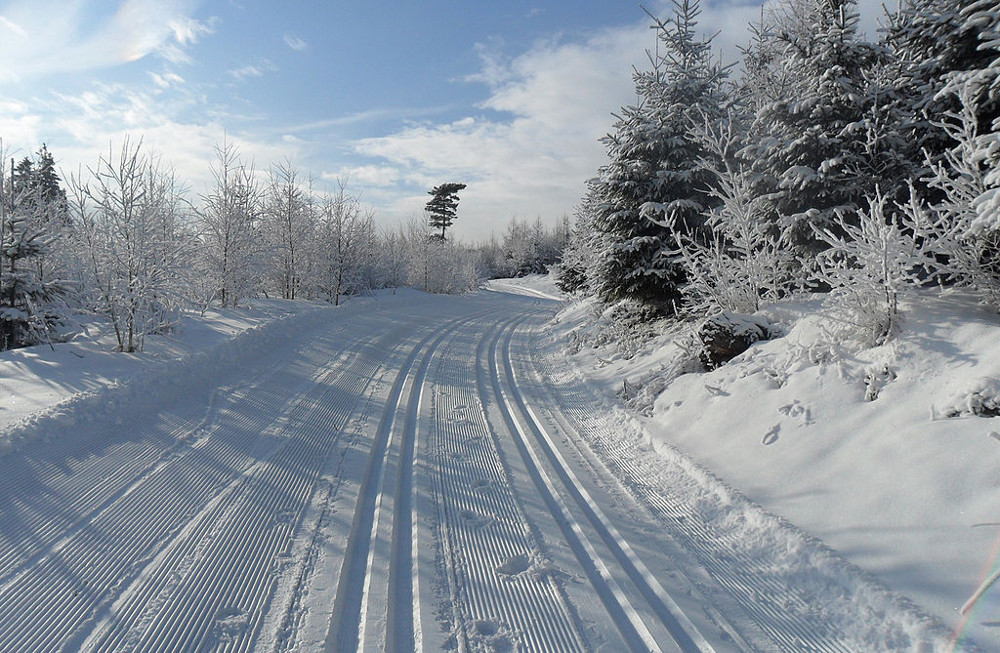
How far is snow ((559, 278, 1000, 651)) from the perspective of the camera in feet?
10.8

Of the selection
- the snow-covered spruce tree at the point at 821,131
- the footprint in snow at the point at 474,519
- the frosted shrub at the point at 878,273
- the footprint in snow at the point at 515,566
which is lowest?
the footprint in snow at the point at 515,566

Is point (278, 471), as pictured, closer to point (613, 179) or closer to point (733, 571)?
A: point (733, 571)

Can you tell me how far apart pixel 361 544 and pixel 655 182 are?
9967 mm

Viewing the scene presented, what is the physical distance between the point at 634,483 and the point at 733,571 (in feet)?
5.17

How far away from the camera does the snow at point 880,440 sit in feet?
10.8

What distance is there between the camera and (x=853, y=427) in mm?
4879

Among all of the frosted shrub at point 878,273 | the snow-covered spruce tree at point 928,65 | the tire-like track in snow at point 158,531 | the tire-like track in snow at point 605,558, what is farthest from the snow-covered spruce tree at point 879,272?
the tire-like track in snow at point 158,531

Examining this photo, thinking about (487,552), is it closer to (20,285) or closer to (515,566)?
(515,566)

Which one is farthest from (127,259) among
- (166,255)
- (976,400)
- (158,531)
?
(976,400)

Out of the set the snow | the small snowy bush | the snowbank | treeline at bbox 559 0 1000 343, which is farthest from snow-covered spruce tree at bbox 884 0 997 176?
the snowbank

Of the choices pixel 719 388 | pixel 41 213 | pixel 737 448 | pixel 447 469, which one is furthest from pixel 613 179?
pixel 41 213

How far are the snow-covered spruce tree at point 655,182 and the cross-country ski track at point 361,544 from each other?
5.32 meters

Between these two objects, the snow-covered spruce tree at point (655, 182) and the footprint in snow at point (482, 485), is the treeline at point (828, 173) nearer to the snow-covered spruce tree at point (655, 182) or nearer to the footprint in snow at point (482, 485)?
the snow-covered spruce tree at point (655, 182)

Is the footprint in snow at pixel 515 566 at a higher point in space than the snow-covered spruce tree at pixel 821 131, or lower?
lower
